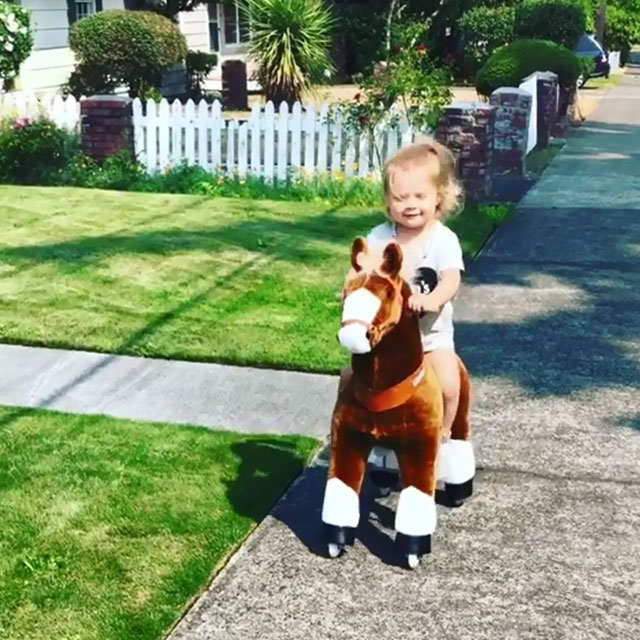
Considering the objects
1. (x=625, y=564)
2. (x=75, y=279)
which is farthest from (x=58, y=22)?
(x=625, y=564)

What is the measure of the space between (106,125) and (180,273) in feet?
16.4

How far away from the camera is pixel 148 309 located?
6789 mm

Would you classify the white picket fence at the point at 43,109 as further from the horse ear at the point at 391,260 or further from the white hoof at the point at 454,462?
the horse ear at the point at 391,260

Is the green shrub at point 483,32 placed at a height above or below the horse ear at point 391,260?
above

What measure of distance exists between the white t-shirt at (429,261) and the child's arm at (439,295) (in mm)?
Answer: 24

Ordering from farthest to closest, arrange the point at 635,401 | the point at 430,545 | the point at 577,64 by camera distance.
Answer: the point at 577,64
the point at 635,401
the point at 430,545

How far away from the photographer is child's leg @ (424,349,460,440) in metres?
3.84

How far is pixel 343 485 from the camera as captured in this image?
145 inches

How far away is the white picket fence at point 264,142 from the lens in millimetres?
11648

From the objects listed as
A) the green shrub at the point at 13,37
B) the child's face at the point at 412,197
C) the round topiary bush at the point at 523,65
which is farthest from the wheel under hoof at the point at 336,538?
the round topiary bush at the point at 523,65

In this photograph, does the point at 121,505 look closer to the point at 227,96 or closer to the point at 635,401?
the point at 635,401

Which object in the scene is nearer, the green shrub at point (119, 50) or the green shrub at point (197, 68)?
the green shrub at point (119, 50)

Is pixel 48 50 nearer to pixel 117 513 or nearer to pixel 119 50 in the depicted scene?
pixel 119 50

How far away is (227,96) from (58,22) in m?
4.20
